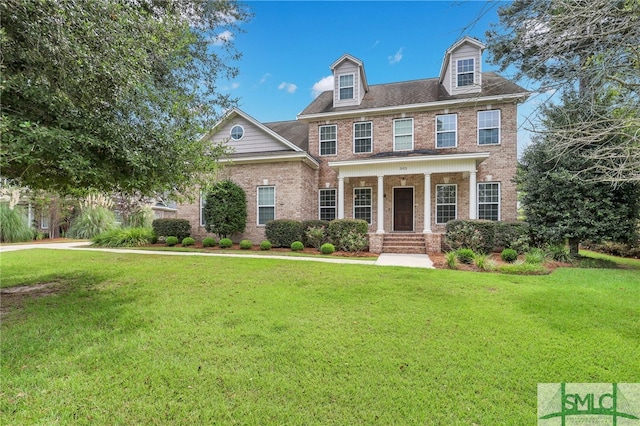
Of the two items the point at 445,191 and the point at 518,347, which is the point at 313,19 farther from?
the point at 518,347

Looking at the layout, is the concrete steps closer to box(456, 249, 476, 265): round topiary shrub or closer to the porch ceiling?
box(456, 249, 476, 265): round topiary shrub

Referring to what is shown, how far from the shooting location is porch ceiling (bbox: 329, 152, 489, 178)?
38.4 ft

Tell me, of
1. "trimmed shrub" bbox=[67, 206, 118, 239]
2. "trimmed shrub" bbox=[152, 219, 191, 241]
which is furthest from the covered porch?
"trimmed shrub" bbox=[67, 206, 118, 239]

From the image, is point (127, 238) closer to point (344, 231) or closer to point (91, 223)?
point (91, 223)

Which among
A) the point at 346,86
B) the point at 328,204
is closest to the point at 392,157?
the point at 328,204

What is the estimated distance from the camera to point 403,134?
14.1 metres

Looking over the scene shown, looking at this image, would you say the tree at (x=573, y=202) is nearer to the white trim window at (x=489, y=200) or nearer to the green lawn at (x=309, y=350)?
the white trim window at (x=489, y=200)

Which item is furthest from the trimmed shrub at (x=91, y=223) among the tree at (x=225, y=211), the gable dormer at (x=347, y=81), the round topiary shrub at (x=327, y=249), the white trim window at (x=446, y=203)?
the white trim window at (x=446, y=203)

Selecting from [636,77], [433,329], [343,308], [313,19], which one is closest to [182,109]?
[343,308]

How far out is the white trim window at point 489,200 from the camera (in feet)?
42.2

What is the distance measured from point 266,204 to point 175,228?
4683mm

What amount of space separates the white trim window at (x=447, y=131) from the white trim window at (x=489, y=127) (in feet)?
3.43

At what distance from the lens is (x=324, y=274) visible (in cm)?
710

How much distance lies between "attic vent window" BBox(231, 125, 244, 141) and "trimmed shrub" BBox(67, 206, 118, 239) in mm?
10494
